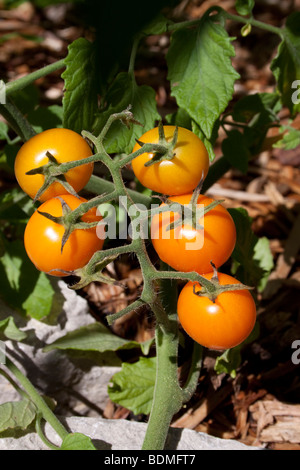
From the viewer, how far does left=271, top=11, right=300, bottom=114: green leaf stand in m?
1.30

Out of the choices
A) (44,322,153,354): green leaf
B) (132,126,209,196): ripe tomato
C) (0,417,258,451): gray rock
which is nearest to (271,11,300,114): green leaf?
(132,126,209,196): ripe tomato

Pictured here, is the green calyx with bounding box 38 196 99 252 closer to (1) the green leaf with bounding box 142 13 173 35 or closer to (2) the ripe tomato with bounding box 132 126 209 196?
(2) the ripe tomato with bounding box 132 126 209 196

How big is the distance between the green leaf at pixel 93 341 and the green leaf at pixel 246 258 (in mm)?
326

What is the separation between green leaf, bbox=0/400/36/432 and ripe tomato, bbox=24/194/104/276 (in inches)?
18.0

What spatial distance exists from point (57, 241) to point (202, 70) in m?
0.54

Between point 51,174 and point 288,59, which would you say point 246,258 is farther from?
point 51,174

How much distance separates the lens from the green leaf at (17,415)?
127 centimetres

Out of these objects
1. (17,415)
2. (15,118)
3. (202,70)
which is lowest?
(17,415)

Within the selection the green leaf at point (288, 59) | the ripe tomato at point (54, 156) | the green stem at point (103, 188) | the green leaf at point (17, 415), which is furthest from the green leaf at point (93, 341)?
the green leaf at point (288, 59)

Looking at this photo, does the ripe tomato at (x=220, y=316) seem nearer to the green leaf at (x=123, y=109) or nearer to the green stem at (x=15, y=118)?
the green leaf at (x=123, y=109)

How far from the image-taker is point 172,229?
3.31ft

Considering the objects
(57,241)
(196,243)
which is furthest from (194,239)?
(57,241)

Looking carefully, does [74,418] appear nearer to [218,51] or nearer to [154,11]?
[218,51]

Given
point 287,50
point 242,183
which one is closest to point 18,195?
point 287,50
